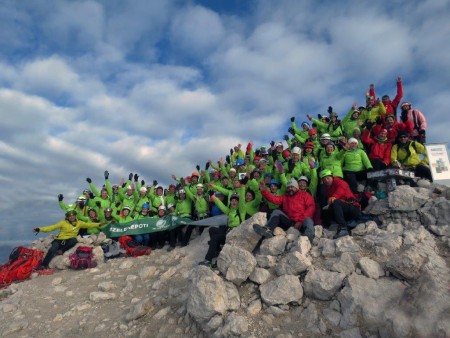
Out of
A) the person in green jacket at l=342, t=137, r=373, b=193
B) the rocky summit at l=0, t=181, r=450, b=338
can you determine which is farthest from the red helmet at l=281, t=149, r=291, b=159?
the rocky summit at l=0, t=181, r=450, b=338

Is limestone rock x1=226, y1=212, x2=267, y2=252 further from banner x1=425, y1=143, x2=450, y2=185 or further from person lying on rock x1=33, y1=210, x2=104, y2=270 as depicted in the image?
person lying on rock x1=33, y1=210, x2=104, y2=270

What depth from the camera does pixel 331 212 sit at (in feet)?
29.0

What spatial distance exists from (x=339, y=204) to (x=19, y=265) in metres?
12.7

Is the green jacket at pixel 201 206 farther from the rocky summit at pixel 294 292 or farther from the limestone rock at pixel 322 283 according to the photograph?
the limestone rock at pixel 322 283

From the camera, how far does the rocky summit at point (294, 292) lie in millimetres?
5855

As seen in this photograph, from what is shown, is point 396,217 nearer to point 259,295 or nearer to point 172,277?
point 259,295

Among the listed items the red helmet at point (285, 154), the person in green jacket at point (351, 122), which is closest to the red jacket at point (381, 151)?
the person in green jacket at point (351, 122)

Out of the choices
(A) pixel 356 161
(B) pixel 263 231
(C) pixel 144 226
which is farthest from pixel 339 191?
(C) pixel 144 226

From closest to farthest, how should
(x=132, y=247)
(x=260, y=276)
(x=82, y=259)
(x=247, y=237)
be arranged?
(x=260, y=276), (x=247, y=237), (x=82, y=259), (x=132, y=247)

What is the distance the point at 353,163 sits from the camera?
10633 mm

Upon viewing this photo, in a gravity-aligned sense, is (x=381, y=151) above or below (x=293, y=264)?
above

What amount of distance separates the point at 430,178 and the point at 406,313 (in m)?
6.22

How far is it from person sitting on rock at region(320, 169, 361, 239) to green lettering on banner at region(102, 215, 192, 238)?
6.44 m

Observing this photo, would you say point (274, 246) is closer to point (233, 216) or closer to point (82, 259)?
point (233, 216)
